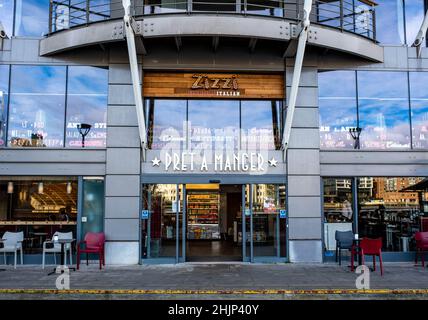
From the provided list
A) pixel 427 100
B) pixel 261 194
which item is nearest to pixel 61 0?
pixel 261 194

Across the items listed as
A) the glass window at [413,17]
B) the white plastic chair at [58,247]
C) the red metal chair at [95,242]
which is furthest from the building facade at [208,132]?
the glass window at [413,17]

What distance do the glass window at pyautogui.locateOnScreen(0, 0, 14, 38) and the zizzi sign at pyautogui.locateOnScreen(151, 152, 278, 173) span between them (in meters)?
6.05

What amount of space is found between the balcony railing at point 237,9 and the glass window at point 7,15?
1243 millimetres

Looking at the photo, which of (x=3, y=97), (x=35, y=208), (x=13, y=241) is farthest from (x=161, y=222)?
(x=3, y=97)

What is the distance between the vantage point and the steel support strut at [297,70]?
1123 cm

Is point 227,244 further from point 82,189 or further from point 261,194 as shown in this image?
point 82,189

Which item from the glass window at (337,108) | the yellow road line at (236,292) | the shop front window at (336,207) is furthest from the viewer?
the glass window at (337,108)

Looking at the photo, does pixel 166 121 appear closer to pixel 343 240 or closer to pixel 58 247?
pixel 58 247

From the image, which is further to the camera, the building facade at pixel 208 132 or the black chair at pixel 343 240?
the building facade at pixel 208 132

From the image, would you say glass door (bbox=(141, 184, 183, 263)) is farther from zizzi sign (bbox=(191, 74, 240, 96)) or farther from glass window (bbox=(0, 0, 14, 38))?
glass window (bbox=(0, 0, 14, 38))

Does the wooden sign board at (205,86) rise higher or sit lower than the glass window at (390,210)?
higher

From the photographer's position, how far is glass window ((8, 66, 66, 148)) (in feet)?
40.9

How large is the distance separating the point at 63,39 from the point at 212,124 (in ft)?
16.4

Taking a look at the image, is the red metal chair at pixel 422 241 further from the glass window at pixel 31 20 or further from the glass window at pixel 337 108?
Answer: the glass window at pixel 31 20
